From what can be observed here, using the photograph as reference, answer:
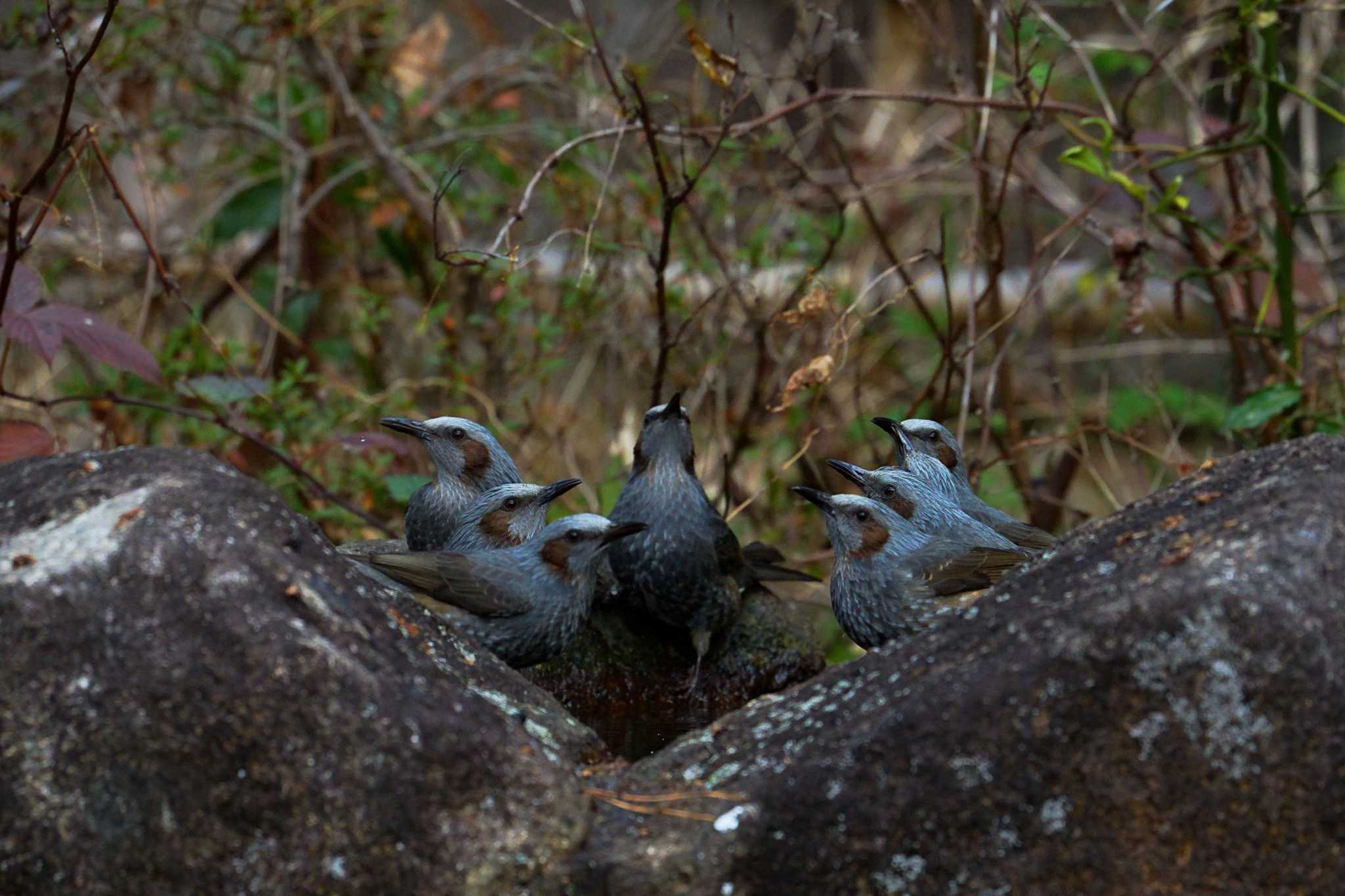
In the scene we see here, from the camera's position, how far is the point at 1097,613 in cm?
218

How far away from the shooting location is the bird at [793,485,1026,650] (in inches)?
131

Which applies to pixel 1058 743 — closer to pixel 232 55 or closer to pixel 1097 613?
pixel 1097 613

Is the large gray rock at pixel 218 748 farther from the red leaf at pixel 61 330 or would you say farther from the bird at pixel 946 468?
the bird at pixel 946 468

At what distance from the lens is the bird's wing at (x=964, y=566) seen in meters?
3.33

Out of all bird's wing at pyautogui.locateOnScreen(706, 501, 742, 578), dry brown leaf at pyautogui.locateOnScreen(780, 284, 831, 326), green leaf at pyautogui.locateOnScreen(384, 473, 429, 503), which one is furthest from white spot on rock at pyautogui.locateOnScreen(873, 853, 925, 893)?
green leaf at pyautogui.locateOnScreen(384, 473, 429, 503)

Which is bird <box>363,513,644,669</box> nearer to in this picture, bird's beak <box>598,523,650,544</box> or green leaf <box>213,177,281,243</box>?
bird's beak <box>598,523,650,544</box>

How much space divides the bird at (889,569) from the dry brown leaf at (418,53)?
153 inches

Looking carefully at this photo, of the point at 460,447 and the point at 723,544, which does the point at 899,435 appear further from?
the point at 460,447

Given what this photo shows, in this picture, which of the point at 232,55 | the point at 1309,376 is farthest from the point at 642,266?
the point at 1309,376

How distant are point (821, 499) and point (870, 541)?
0.18 m

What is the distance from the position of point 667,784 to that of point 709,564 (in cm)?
138

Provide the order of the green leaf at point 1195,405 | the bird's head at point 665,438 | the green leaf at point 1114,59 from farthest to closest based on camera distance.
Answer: the green leaf at point 1195,405 → the green leaf at point 1114,59 → the bird's head at point 665,438

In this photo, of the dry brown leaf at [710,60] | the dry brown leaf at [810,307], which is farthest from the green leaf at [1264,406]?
the dry brown leaf at [710,60]

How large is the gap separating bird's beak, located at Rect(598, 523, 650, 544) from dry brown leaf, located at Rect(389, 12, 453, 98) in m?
3.82
